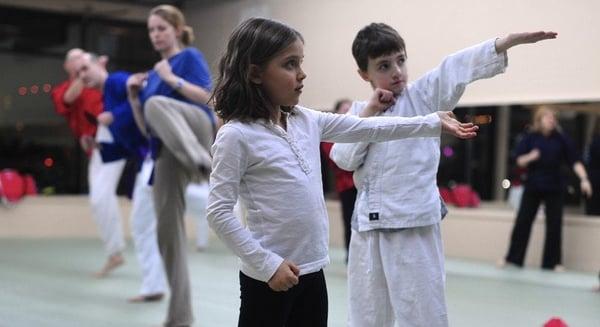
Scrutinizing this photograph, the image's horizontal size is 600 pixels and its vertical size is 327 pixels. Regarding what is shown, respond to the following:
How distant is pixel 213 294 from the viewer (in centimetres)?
459

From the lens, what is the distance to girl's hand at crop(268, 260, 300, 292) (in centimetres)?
171

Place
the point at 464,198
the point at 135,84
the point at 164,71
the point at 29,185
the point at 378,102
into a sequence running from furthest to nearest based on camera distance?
the point at 29,185
the point at 464,198
the point at 135,84
the point at 164,71
the point at 378,102

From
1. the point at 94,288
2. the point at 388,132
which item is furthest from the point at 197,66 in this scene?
the point at 94,288

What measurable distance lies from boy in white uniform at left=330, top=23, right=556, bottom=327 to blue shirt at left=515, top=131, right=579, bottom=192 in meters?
4.25

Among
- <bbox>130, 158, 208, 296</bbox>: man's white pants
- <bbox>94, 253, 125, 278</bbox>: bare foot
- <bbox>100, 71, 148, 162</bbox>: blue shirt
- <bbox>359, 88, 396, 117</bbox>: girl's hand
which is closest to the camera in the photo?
<bbox>359, 88, 396, 117</bbox>: girl's hand

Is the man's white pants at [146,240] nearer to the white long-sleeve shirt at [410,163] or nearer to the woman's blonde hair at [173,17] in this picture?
the woman's blonde hair at [173,17]

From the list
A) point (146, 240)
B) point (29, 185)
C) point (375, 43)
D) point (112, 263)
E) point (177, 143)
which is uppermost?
point (375, 43)

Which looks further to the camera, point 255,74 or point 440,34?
point 440,34

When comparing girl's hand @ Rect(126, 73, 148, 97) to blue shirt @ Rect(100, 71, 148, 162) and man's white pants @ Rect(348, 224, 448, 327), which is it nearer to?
blue shirt @ Rect(100, 71, 148, 162)

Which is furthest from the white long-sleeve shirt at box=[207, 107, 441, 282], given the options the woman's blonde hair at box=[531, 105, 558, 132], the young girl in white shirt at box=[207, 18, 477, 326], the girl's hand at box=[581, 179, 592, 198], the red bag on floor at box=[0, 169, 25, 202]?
the red bag on floor at box=[0, 169, 25, 202]

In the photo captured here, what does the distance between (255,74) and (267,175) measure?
0.24 metres

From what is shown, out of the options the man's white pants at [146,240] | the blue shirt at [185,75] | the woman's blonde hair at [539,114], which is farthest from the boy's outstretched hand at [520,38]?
the woman's blonde hair at [539,114]

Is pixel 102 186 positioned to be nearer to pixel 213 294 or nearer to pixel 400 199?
pixel 213 294

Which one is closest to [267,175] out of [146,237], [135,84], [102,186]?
[135,84]
